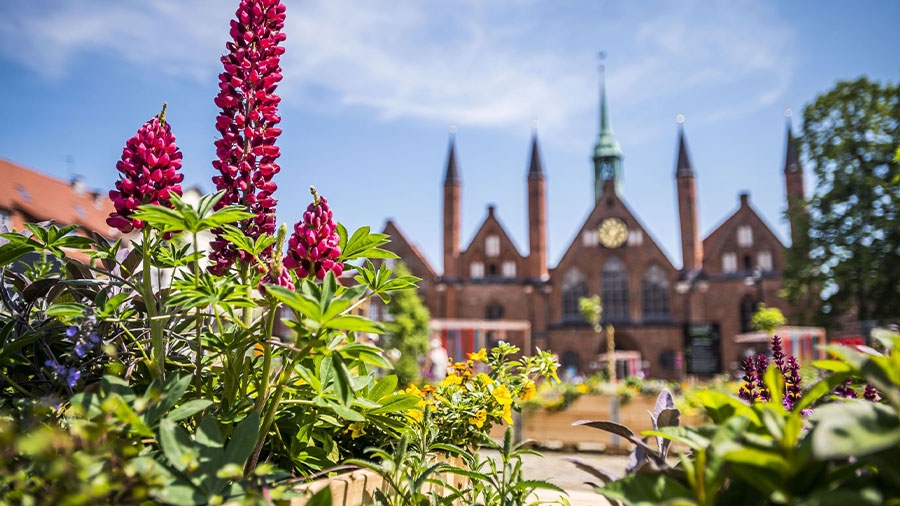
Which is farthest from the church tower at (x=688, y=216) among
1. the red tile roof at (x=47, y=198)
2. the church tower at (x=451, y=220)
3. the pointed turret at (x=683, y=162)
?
the red tile roof at (x=47, y=198)

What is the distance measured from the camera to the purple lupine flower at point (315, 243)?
1.28 metres

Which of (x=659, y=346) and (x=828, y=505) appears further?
(x=659, y=346)

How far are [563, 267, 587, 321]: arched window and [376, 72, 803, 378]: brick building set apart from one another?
6 cm

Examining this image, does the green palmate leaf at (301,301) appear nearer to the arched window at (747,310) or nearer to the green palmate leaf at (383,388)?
the green palmate leaf at (383,388)

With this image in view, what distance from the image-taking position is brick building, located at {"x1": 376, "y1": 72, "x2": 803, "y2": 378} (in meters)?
33.8

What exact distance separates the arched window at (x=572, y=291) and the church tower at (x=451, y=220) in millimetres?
6618

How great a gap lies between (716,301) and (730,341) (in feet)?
7.66

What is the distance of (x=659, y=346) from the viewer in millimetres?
34000

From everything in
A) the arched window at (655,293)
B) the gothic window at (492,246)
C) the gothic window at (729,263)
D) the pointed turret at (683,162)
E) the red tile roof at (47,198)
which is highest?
the pointed turret at (683,162)

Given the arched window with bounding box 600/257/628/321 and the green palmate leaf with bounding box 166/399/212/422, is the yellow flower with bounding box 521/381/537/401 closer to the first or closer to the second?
the green palmate leaf with bounding box 166/399/212/422

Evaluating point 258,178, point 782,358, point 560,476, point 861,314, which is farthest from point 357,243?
point 861,314

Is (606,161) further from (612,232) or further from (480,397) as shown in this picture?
(480,397)

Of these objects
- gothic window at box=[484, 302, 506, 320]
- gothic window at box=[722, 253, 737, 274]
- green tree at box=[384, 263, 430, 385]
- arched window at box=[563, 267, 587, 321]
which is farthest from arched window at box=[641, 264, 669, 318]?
green tree at box=[384, 263, 430, 385]

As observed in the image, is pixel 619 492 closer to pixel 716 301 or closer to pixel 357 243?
pixel 357 243
